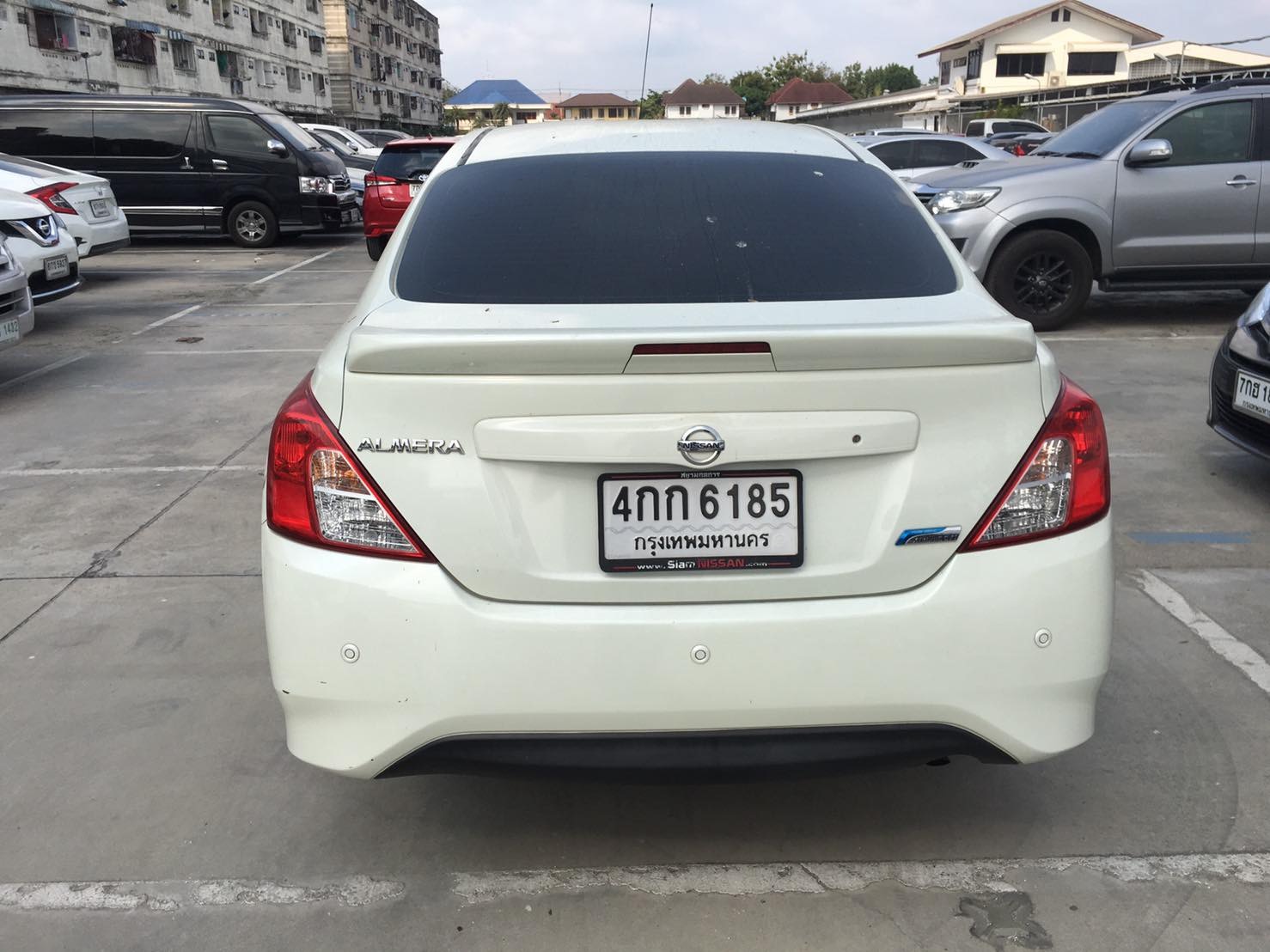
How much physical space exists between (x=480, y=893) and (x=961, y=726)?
1.10 m

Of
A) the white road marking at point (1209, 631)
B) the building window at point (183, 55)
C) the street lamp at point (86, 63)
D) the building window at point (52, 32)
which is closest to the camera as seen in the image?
the white road marking at point (1209, 631)

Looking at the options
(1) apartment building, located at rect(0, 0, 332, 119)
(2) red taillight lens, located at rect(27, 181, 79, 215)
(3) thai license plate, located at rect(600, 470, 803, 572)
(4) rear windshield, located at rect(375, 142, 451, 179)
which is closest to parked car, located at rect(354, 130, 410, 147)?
(1) apartment building, located at rect(0, 0, 332, 119)

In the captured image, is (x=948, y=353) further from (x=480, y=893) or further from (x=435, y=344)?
(x=480, y=893)

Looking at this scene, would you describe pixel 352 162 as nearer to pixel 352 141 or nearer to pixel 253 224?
pixel 352 141

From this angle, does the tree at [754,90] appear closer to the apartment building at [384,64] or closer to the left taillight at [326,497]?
the apartment building at [384,64]

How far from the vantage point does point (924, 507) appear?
2.16m

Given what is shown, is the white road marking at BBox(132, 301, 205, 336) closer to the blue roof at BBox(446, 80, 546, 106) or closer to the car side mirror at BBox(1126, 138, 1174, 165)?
the car side mirror at BBox(1126, 138, 1174, 165)

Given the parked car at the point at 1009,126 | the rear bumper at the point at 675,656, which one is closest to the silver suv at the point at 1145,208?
the rear bumper at the point at 675,656

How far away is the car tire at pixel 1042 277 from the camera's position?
345 inches

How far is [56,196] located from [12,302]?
14.3ft

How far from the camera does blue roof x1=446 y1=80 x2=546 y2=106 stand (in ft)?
236

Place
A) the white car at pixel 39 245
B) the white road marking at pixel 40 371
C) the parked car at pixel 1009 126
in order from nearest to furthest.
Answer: the white road marking at pixel 40 371
the white car at pixel 39 245
the parked car at pixel 1009 126

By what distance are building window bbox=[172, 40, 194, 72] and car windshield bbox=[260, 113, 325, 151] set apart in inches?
1090

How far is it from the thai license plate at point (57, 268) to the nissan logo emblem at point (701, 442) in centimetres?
870
